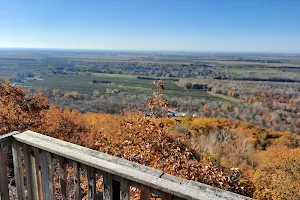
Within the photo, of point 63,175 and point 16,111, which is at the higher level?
point 63,175

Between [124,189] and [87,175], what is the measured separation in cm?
25

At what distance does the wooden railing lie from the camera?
114 cm

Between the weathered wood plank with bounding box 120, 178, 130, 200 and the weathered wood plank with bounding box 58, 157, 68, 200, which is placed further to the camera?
the weathered wood plank with bounding box 58, 157, 68, 200

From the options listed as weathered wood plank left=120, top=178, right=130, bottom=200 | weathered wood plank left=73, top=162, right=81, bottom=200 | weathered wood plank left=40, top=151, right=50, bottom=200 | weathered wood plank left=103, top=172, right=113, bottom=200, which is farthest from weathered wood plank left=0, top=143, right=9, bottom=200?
weathered wood plank left=120, top=178, right=130, bottom=200

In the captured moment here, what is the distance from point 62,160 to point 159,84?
130 inches

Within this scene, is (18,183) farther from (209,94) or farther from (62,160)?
(209,94)

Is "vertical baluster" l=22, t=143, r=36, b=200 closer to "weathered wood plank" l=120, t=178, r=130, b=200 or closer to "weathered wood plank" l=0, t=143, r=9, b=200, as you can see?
"weathered wood plank" l=0, t=143, r=9, b=200

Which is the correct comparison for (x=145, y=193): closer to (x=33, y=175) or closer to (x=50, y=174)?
(x=50, y=174)

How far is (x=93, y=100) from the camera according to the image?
46031 mm

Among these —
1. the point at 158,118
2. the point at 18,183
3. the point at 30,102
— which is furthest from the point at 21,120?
the point at 18,183

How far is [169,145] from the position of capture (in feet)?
17.6

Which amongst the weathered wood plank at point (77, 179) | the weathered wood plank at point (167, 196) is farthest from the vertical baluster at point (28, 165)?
the weathered wood plank at point (167, 196)

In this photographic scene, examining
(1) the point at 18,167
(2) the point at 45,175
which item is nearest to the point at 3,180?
(1) the point at 18,167

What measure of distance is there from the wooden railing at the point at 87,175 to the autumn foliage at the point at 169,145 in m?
2.70
